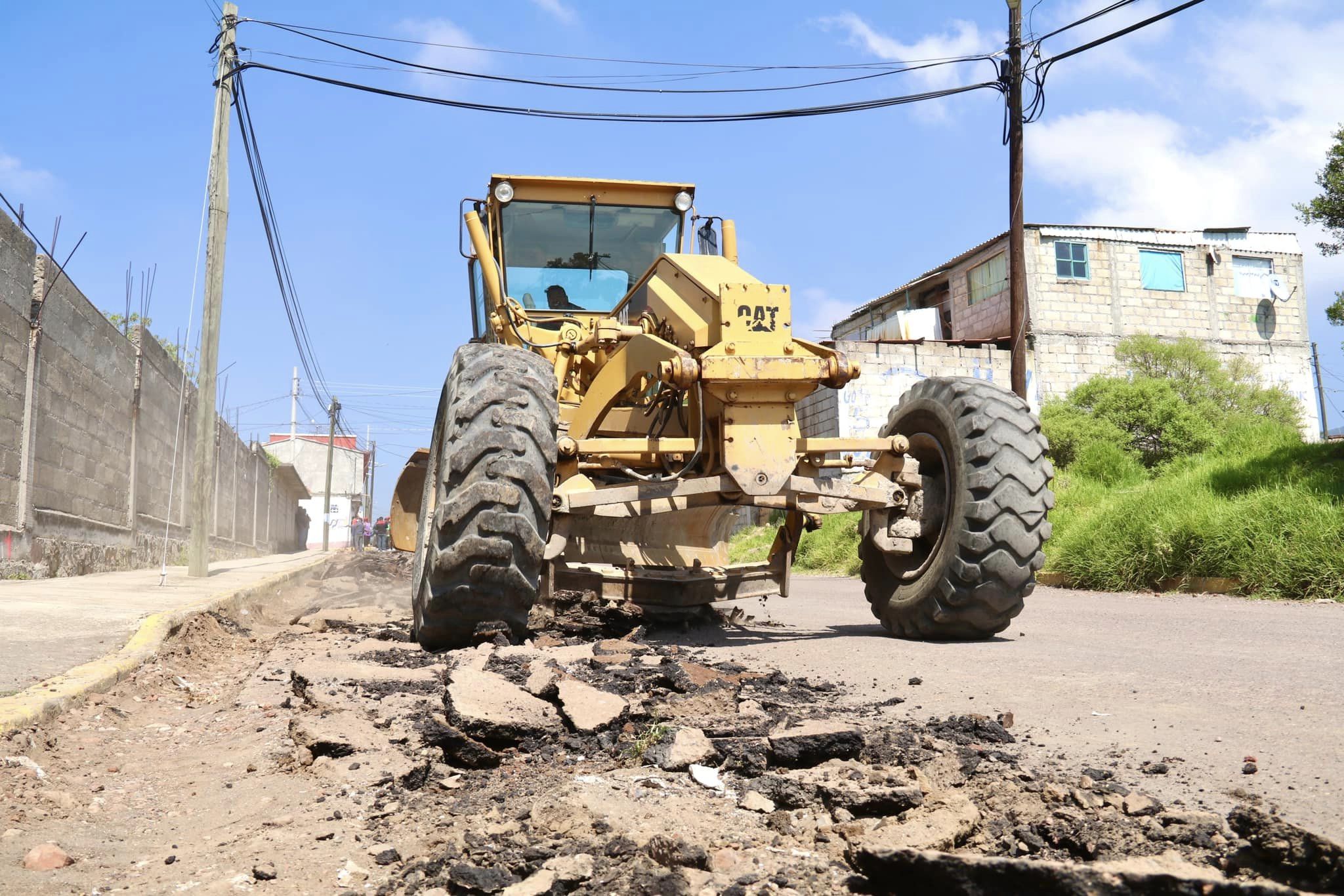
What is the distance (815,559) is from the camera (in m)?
17.2

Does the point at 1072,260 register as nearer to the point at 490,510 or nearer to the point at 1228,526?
the point at 1228,526

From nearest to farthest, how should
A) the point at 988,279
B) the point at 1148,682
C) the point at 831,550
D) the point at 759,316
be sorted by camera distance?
the point at 1148,682
the point at 759,316
the point at 831,550
the point at 988,279

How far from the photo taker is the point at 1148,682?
417cm

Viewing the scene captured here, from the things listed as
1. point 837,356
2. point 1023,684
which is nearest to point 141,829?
point 1023,684

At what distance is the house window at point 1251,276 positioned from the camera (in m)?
31.2

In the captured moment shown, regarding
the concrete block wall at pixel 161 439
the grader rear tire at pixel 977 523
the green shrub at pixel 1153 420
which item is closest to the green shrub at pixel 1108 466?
the green shrub at pixel 1153 420

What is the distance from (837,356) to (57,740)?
→ 383 cm

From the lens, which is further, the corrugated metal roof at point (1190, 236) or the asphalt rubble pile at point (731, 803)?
the corrugated metal roof at point (1190, 236)

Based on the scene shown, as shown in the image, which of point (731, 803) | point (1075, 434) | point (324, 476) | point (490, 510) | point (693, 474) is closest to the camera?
point (731, 803)

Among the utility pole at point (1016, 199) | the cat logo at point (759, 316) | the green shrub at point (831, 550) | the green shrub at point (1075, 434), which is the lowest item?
the green shrub at point (831, 550)

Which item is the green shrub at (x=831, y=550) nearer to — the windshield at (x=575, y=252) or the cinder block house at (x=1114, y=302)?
the windshield at (x=575, y=252)

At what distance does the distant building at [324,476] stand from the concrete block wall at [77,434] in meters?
45.9

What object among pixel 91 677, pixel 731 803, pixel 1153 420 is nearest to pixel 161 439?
pixel 91 677

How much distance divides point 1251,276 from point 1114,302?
5.21m
